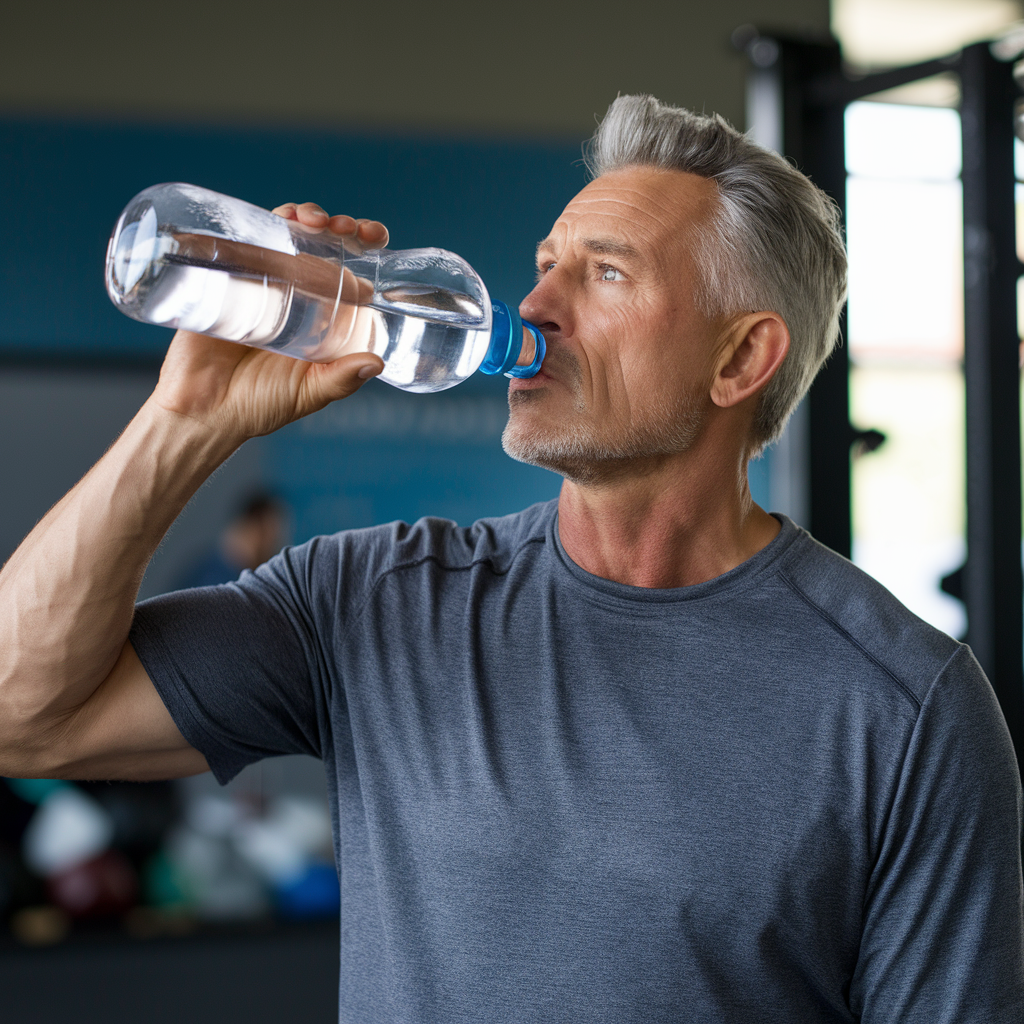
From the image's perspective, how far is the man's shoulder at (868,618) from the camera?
40.4 inches

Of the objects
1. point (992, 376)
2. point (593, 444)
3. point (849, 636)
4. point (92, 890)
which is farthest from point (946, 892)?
point (92, 890)

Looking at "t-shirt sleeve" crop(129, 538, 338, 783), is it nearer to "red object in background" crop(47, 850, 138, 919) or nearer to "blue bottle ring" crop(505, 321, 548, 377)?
"blue bottle ring" crop(505, 321, 548, 377)

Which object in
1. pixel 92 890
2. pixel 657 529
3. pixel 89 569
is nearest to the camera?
pixel 89 569

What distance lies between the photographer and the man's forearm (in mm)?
951

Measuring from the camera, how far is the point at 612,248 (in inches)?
46.4

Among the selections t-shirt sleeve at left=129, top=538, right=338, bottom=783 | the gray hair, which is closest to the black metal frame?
the gray hair

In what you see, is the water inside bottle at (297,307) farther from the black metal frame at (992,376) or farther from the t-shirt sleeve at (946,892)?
the black metal frame at (992,376)

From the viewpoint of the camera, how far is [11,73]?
10.4 ft

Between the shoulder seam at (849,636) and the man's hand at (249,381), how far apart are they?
48 cm

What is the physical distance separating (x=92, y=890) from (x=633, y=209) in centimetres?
248

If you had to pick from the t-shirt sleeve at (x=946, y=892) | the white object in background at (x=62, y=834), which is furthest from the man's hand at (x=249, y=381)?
the white object in background at (x=62, y=834)

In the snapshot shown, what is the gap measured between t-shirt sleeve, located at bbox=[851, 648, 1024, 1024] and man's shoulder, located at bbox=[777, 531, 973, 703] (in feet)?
0.12

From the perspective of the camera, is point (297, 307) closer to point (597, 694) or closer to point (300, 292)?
point (300, 292)

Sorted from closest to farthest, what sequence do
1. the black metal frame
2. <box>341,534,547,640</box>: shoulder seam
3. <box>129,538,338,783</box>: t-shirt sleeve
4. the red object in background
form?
<box>129,538,338,783</box>: t-shirt sleeve < <box>341,534,547,640</box>: shoulder seam < the black metal frame < the red object in background
